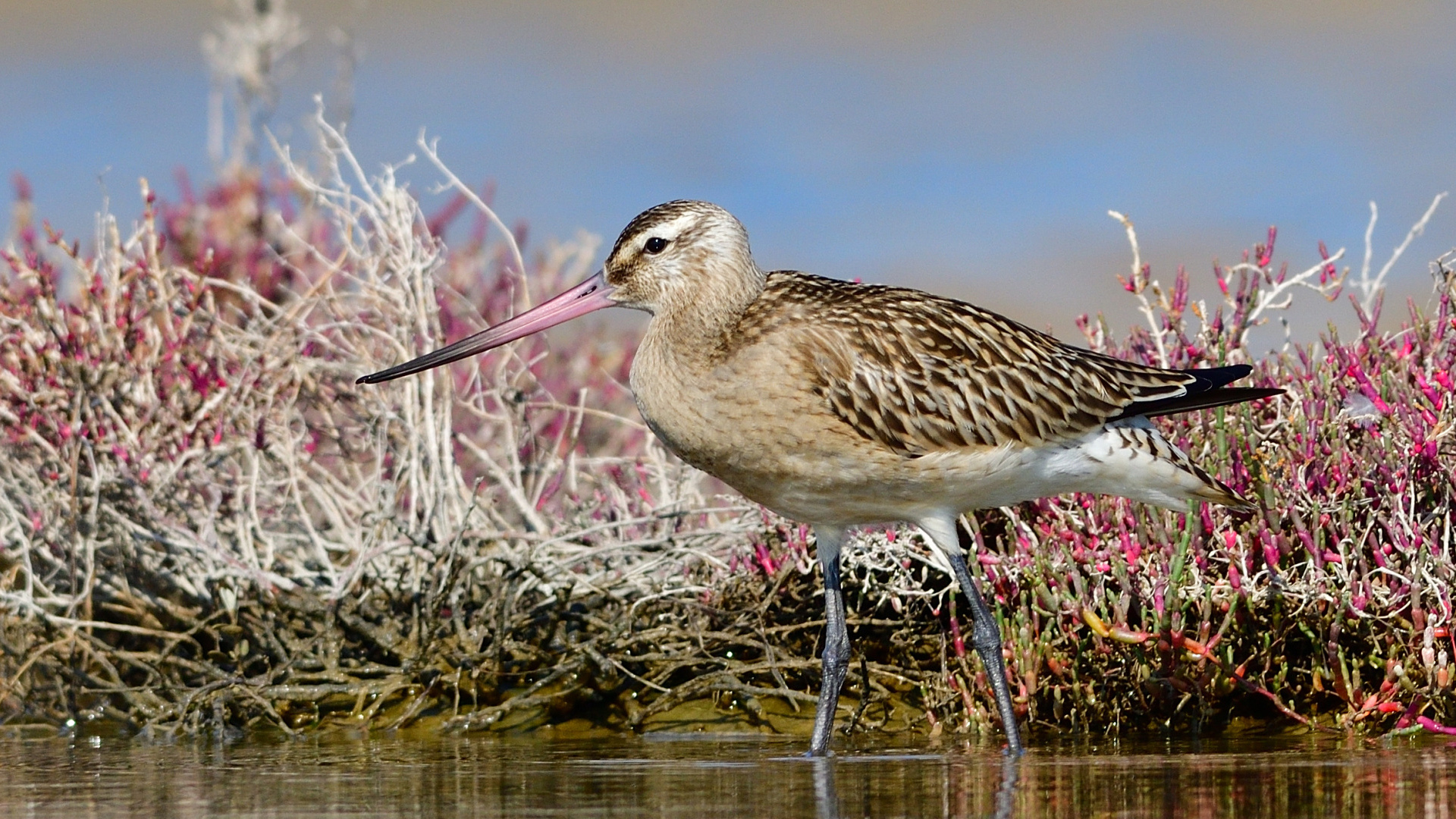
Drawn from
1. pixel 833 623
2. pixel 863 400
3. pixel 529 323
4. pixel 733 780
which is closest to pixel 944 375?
pixel 863 400

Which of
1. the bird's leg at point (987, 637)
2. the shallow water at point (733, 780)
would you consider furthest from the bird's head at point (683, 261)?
the shallow water at point (733, 780)

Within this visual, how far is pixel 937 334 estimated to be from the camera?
6.29 metres

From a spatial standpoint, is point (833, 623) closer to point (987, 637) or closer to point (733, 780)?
point (987, 637)

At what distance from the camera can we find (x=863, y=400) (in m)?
5.98

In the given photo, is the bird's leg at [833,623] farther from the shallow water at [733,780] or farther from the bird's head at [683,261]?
the bird's head at [683,261]

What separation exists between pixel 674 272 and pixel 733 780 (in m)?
1.97

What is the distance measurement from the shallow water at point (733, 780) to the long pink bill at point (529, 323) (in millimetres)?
1344

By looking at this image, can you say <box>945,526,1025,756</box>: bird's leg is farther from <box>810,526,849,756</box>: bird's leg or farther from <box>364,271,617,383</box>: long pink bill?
<box>364,271,617,383</box>: long pink bill

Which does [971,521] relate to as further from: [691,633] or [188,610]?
[188,610]

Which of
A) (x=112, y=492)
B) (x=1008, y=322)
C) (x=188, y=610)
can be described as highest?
(x=1008, y=322)

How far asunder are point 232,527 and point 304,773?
2302 millimetres

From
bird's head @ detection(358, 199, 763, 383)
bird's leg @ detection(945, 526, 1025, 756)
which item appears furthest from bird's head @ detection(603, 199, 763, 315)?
bird's leg @ detection(945, 526, 1025, 756)

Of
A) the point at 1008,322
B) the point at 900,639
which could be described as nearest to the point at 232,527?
the point at 900,639

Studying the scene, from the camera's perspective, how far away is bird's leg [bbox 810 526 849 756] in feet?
20.5
